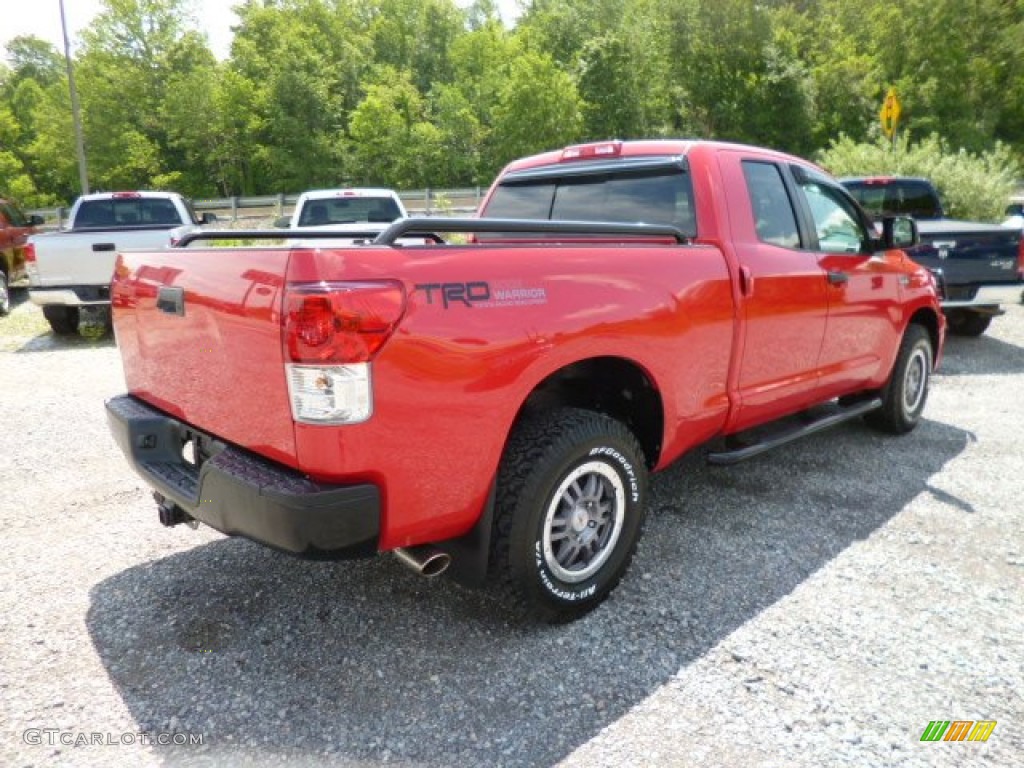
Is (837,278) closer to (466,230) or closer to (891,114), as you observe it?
(466,230)

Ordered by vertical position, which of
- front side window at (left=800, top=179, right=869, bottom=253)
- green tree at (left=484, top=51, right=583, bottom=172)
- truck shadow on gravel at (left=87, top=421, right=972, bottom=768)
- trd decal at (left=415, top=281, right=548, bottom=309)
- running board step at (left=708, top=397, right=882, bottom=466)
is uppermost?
green tree at (left=484, top=51, right=583, bottom=172)

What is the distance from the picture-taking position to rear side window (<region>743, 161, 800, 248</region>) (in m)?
3.70

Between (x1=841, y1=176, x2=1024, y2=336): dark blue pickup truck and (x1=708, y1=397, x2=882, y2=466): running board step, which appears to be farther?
(x1=841, y1=176, x2=1024, y2=336): dark blue pickup truck

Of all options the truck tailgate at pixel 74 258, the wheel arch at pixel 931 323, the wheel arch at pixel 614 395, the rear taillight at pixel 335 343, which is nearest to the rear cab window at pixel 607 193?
the wheel arch at pixel 614 395

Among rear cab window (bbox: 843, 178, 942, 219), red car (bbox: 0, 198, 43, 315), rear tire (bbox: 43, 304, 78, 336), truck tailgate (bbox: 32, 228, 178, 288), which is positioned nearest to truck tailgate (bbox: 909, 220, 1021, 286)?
rear cab window (bbox: 843, 178, 942, 219)

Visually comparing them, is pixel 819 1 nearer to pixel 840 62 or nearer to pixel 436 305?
pixel 840 62

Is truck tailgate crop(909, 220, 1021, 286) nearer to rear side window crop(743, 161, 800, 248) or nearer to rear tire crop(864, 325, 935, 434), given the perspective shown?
rear tire crop(864, 325, 935, 434)

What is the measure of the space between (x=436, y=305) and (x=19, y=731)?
194 cm

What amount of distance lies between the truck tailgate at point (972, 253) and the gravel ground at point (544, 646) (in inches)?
170

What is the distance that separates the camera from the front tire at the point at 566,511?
2.55m

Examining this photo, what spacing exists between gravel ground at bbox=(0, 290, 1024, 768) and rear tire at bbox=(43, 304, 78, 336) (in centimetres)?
612

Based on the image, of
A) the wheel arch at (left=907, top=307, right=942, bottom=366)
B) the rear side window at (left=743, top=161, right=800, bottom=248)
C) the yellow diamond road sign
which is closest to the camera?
the rear side window at (left=743, top=161, right=800, bottom=248)

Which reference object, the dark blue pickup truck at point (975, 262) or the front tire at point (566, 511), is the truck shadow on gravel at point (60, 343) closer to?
the front tire at point (566, 511)

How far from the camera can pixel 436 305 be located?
2186mm
